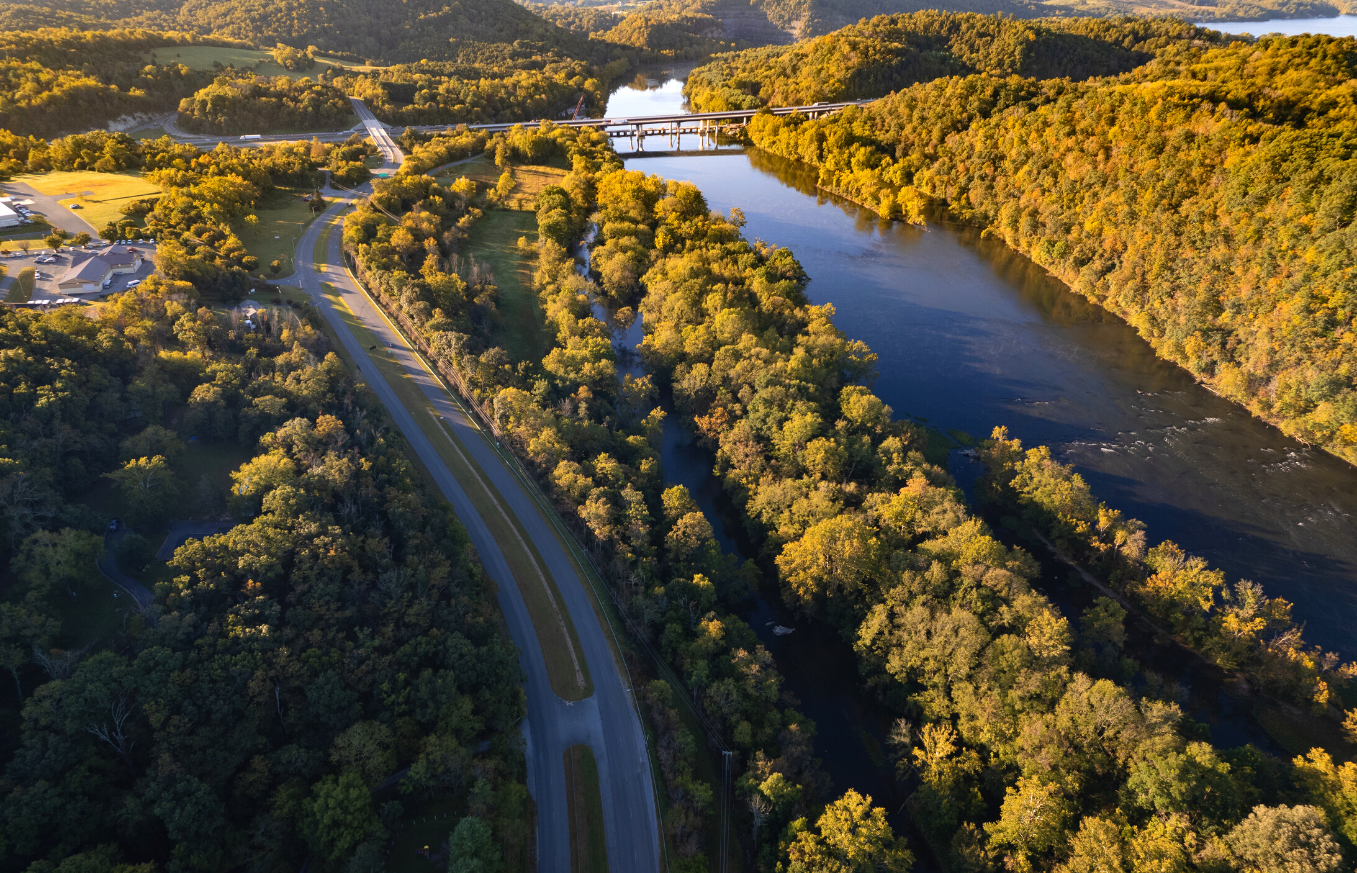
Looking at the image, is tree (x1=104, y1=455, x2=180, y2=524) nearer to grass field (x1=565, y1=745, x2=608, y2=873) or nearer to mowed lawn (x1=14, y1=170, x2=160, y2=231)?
grass field (x1=565, y1=745, x2=608, y2=873)

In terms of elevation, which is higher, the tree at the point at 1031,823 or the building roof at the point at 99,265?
the building roof at the point at 99,265

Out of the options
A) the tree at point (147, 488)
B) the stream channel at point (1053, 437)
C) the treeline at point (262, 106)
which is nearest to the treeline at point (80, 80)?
the treeline at point (262, 106)

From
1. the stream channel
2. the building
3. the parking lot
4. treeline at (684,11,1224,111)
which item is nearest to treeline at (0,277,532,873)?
the parking lot

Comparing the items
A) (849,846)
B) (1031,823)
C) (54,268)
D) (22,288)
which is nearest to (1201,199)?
(1031,823)

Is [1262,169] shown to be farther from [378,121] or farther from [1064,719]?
[378,121]

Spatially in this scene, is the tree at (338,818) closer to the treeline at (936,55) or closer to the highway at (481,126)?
the highway at (481,126)

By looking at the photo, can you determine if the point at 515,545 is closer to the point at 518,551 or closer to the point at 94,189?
the point at 518,551

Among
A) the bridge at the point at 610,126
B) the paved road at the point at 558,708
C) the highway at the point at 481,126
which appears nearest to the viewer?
the paved road at the point at 558,708
